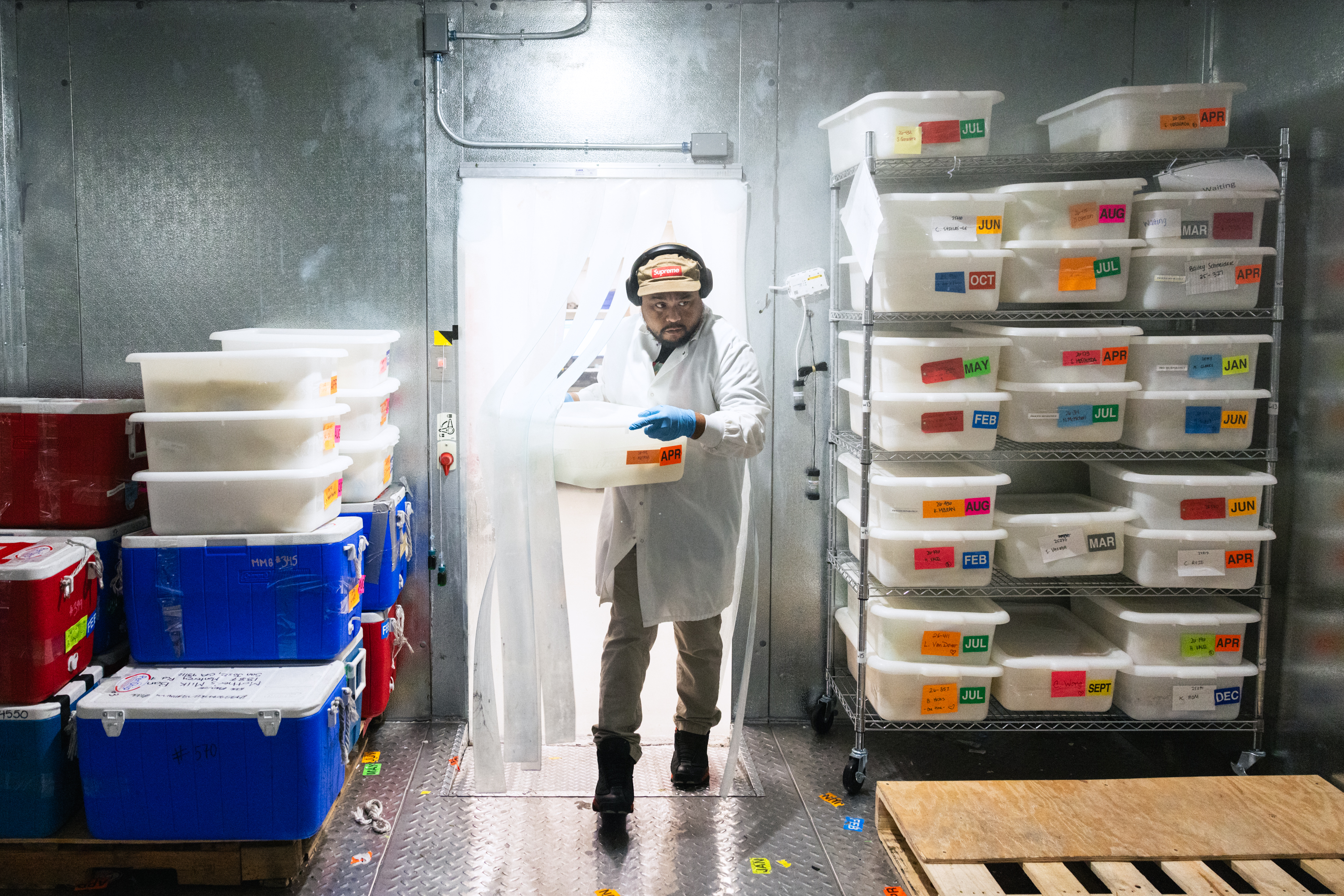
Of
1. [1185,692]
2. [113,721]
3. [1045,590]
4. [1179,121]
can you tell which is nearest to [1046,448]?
[1045,590]

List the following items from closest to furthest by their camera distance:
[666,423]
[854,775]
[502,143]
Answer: [666,423] < [854,775] < [502,143]

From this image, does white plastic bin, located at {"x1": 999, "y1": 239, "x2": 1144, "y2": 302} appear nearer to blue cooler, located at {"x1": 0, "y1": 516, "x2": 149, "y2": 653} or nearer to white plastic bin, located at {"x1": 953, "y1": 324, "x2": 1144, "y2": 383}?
white plastic bin, located at {"x1": 953, "y1": 324, "x2": 1144, "y2": 383}

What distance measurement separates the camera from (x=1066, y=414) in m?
2.91

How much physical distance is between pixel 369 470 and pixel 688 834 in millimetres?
1487

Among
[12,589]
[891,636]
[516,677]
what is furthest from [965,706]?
[12,589]

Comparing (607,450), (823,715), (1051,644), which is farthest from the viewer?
(823,715)

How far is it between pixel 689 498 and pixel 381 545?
1033mm

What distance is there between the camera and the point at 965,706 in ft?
9.66

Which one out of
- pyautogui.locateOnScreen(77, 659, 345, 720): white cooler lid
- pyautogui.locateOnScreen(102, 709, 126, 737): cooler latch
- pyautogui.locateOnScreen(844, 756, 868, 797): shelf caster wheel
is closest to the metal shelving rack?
pyautogui.locateOnScreen(844, 756, 868, 797): shelf caster wheel

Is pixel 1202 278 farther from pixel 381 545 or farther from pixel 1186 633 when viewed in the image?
pixel 381 545

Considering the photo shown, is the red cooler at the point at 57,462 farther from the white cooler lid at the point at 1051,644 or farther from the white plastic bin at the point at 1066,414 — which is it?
the white cooler lid at the point at 1051,644

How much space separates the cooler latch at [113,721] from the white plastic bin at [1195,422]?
2939 millimetres

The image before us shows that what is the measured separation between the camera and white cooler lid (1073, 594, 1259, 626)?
2914 millimetres

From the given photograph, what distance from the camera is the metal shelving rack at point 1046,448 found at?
2.87 metres
